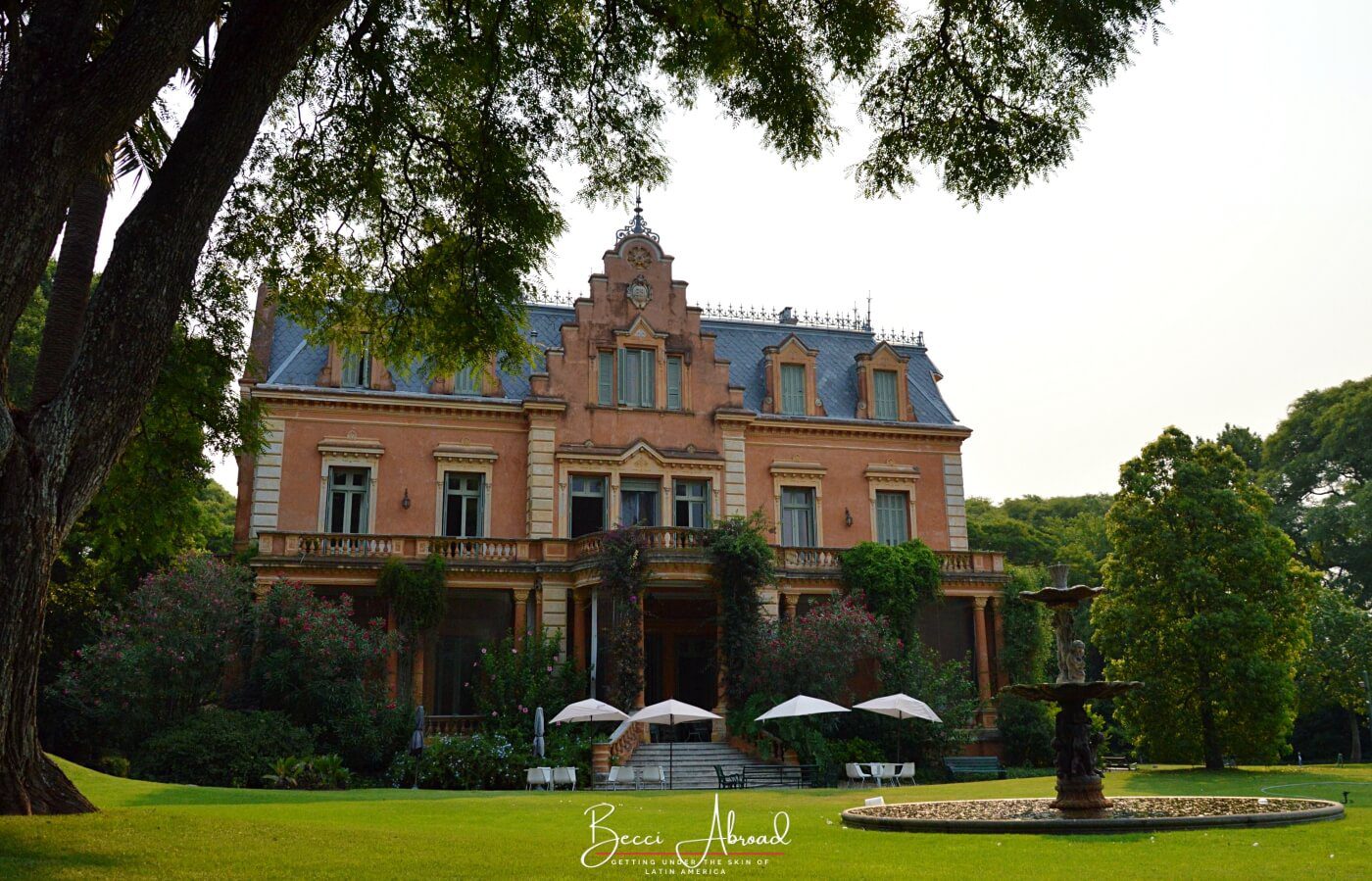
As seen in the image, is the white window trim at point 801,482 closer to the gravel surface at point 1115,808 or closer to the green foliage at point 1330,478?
the gravel surface at point 1115,808

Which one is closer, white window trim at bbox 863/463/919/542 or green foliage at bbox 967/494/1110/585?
white window trim at bbox 863/463/919/542

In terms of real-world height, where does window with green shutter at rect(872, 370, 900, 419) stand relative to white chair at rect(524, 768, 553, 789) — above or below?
above

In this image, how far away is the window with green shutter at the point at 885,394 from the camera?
34781 millimetres

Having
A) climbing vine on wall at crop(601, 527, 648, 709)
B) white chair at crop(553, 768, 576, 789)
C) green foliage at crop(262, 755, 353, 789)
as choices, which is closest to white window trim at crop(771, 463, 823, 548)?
climbing vine on wall at crop(601, 527, 648, 709)

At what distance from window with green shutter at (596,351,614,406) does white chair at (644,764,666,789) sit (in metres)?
11.1

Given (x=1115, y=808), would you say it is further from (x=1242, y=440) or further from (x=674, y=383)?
(x=1242, y=440)

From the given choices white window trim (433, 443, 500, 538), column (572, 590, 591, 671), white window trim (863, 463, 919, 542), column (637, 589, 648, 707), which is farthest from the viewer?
white window trim (863, 463, 919, 542)

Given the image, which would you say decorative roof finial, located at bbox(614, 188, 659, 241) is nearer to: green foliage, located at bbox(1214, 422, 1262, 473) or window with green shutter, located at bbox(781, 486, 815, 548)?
window with green shutter, located at bbox(781, 486, 815, 548)

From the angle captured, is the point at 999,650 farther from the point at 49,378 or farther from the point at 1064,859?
the point at 49,378

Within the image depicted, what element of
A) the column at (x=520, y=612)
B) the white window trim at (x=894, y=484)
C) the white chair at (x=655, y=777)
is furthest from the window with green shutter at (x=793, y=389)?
the white chair at (x=655, y=777)

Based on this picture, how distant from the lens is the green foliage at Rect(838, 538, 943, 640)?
98.2 ft

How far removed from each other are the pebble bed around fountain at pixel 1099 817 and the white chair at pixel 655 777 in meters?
8.46

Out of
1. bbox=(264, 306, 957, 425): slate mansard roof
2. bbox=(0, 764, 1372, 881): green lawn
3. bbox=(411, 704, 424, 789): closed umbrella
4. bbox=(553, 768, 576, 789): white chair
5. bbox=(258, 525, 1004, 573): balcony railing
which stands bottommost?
bbox=(0, 764, 1372, 881): green lawn

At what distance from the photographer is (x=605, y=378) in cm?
3206
